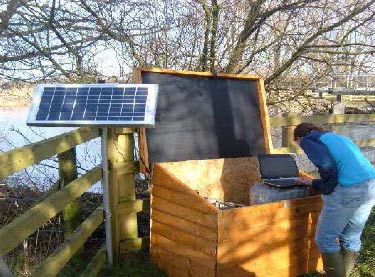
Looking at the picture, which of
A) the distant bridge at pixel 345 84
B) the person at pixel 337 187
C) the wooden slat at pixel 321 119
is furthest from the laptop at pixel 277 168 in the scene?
the distant bridge at pixel 345 84

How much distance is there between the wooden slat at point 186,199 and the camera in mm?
3782

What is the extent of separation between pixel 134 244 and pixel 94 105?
62.4 inches

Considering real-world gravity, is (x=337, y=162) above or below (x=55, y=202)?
above

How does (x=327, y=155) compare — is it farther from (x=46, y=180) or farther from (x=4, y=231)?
(x=46, y=180)

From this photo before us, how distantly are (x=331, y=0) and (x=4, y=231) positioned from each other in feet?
20.5

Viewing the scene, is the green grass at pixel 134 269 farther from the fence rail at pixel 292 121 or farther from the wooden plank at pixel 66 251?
the fence rail at pixel 292 121

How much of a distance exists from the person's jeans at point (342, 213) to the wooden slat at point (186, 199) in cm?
99

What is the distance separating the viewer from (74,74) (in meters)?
6.93

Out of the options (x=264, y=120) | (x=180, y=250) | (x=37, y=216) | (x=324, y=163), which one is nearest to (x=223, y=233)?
(x=180, y=250)

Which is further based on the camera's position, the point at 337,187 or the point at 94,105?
the point at 94,105

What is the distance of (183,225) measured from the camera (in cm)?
410

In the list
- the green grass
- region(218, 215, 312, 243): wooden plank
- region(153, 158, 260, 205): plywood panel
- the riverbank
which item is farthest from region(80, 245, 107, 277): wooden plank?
the riverbank

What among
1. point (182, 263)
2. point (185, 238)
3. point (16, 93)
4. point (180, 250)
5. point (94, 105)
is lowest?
point (182, 263)

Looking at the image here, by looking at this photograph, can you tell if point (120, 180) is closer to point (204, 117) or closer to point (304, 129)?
Answer: point (204, 117)
